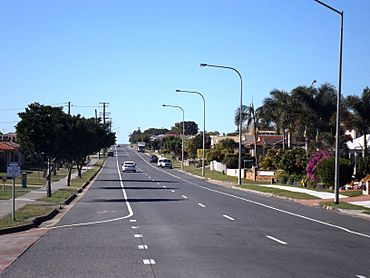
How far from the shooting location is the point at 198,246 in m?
16.5

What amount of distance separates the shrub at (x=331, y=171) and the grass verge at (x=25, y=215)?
74.8 feet

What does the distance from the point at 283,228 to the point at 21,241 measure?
848 centimetres

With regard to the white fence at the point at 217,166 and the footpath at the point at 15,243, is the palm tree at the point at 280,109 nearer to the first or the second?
the white fence at the point at 217,166

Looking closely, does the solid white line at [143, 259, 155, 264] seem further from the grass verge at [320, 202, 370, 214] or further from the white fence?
the white fence

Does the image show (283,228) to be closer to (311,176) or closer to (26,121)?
(26,121)

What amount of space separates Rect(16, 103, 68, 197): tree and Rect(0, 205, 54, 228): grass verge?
28.7 ft

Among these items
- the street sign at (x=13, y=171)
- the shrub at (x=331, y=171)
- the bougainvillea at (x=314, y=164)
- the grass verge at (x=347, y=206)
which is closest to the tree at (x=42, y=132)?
the street sign at (x=13, y=171)

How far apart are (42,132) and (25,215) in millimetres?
14058

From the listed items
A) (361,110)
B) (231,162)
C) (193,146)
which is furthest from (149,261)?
(193,146)

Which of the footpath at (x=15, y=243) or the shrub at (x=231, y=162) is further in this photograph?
the shrub at (x=231, y=162)

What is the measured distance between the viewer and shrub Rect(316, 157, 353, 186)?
46.7 m

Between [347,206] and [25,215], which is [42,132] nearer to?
[25,215]

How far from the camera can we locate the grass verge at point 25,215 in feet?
71.1

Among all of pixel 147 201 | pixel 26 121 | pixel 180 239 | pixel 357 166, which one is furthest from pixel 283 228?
pixel 357 166
